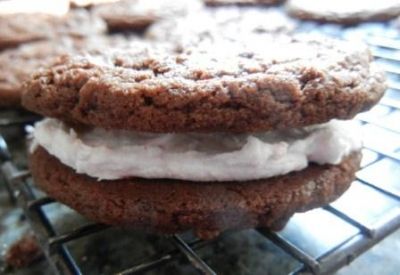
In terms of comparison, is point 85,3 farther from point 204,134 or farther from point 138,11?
point 204,134

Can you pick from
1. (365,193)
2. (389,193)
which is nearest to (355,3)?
(365,193)

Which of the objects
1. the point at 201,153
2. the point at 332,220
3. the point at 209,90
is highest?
the point at 209,90

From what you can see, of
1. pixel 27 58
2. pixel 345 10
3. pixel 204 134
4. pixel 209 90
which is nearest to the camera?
pixel 209 90

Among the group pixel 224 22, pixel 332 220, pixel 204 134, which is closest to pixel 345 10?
pixel 224 22

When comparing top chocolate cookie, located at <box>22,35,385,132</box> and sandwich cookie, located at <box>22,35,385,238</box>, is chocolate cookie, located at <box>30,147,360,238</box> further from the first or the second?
top chocolate cookie, located at <box>22,35,385,132</box>

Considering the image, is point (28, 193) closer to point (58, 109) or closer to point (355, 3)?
point (58, 109)

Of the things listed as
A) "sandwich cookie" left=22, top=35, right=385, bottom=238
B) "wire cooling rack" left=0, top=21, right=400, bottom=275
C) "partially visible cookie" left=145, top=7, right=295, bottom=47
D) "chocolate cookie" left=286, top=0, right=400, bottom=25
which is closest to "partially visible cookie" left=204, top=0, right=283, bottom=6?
"partially visible cookie" left=145, top=7, right=295, bottom=47

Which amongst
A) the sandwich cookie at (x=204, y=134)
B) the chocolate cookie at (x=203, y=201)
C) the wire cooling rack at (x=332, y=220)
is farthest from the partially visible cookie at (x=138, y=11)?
the chocolate cookie at (x=203, y=201)
